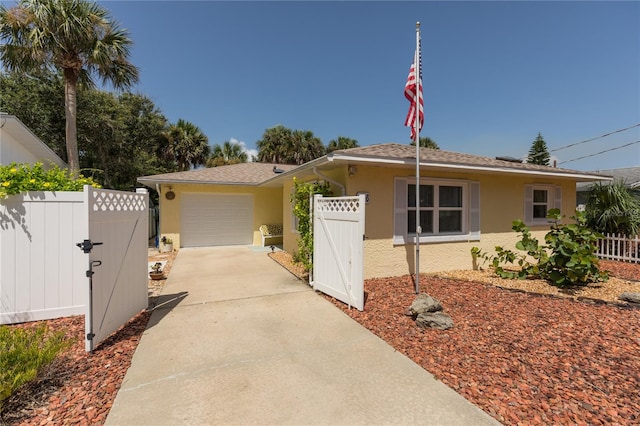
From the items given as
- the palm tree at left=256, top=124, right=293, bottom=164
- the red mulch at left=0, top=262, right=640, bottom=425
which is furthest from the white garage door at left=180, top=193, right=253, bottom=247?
the palm tree at left=256, top=124, right=293, bottom=164

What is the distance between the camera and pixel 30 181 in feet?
13.1

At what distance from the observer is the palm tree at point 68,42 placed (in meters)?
8.82

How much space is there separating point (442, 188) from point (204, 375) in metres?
6.55

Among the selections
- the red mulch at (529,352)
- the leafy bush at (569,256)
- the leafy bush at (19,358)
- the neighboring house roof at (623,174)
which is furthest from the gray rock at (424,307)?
the neighboring house roof at (623,174)

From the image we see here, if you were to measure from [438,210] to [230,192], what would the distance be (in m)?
9.14

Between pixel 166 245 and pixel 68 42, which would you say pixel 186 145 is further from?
pixel 166 245

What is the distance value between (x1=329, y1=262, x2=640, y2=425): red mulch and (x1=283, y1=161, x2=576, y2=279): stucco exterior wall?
55.5 inches

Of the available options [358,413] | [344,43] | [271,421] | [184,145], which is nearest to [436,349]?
[358,413]

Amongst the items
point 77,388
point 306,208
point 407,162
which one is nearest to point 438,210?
point 407,162

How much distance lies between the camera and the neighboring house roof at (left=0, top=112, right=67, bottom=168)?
657 centimetres

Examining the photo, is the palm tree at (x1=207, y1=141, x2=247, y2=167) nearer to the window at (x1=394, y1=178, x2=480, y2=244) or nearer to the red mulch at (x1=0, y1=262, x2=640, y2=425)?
the window at (x1=394, y1=178, x2=480, y2=244)

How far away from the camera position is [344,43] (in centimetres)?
1020

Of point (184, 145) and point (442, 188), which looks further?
point (184, 145)

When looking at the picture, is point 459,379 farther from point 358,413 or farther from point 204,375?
point 204,375
